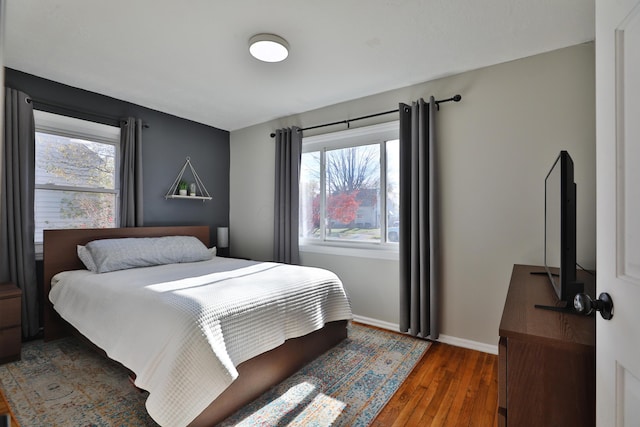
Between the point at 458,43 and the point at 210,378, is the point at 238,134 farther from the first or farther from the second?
the point at 210,378

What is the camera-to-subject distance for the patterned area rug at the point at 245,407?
1.78 meters

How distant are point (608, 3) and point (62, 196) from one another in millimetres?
4046

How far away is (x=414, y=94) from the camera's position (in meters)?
3.07

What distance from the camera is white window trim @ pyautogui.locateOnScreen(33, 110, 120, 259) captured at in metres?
2.99

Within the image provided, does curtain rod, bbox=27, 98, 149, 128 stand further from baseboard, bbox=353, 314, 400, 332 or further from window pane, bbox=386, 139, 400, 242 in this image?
baseboard, bbox=353, 314, 400, 332

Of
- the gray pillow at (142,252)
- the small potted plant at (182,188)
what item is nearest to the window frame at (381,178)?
the gray pillow at (142,252)

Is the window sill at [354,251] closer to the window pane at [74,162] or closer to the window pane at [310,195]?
the window pane at [310,195]

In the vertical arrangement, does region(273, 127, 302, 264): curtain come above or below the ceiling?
below

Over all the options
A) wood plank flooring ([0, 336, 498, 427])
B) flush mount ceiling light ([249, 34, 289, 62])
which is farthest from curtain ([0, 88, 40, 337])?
flush mount ceiling light ([249, 34, 289, 62])

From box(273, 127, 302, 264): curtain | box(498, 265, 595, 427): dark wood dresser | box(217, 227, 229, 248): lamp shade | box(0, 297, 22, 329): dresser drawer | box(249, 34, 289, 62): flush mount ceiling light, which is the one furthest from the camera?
box(217, 227, 229, 248): lamp shade

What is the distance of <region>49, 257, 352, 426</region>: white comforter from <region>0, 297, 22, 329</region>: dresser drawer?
25cm

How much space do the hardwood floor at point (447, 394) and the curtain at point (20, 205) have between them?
307 cm

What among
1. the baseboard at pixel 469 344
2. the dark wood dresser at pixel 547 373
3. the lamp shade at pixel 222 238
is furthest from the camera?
the lamp shade at pixel 222 238

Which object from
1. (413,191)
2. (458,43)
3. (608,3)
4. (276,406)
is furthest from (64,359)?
(458,43)
